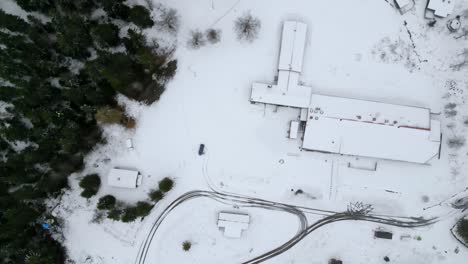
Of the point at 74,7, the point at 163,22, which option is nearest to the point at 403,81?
the point at 163,22

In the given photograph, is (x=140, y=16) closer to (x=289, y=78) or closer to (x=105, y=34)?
(x=105, y=34)

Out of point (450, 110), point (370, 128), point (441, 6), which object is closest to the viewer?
point (370, 128)

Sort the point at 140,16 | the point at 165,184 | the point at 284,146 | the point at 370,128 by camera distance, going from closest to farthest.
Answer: the point at 140,16, the point at 165,184, the point at 370,128, the point at 284,146

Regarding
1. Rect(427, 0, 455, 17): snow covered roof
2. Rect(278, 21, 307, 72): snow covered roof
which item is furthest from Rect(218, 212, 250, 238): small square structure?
Rect(427, 0, 455, 17): snow covered roof

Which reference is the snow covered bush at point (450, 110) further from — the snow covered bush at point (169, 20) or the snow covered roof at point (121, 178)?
the snow covered roof at point (121, 178)

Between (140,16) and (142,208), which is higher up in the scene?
(140,16)

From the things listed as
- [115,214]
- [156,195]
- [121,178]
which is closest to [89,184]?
[121,178]

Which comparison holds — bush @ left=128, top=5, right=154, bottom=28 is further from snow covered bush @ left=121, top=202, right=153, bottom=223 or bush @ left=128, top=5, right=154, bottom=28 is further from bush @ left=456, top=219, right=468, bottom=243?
bush @ left=456, top=219, right=468, bottom=243
